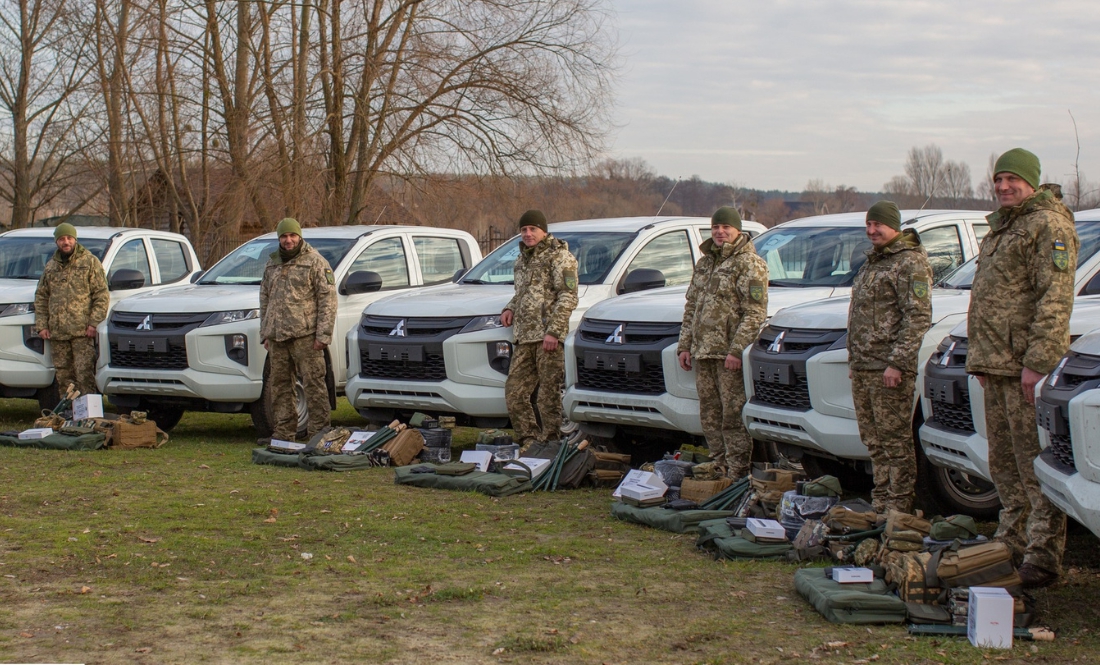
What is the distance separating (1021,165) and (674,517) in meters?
2.91

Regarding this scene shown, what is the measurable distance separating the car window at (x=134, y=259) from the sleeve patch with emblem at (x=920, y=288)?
9.12 m

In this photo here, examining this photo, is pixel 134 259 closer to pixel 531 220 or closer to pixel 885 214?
pixel 531 220

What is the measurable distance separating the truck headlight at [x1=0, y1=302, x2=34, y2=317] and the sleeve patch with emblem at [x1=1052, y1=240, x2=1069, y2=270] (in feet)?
33.4

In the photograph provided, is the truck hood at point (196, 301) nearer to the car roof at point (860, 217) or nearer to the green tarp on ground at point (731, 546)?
the car roof at point (860, 217)

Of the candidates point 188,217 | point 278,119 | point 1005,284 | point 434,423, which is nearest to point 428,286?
point 434,423

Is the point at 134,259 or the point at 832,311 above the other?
the point at 134,259

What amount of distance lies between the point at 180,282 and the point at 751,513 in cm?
875

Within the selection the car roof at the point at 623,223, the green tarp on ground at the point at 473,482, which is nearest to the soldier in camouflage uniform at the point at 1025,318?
the green tarp on ground at the point at 473,482

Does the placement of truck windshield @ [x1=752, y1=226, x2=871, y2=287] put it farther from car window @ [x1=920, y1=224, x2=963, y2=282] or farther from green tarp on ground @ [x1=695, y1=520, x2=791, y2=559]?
green tarp on ground @ [x1=695, y1=520, x2=791, y2=559]

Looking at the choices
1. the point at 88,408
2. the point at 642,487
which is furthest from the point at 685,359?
the point at 88,408

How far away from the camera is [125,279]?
42.0 ft

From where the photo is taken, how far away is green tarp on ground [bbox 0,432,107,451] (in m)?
10.9

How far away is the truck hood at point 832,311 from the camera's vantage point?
7.50m

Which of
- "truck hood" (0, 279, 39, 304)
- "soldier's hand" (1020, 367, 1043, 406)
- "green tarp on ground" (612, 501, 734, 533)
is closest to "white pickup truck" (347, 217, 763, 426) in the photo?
"green tarp on ground" (612, 501, 734, 533)
